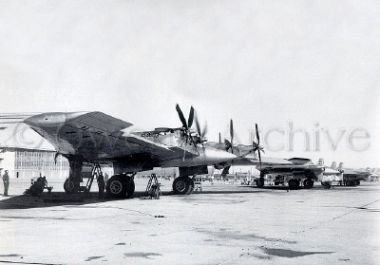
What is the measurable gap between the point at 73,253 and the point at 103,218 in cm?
555

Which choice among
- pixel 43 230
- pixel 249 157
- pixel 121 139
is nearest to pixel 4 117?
pixel 121 139

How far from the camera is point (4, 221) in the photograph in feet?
39.4

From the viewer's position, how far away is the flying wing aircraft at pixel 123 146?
18031mm

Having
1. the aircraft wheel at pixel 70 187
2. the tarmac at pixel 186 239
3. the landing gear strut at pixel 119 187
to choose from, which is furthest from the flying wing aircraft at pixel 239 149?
the tarmac at pixel 186 239

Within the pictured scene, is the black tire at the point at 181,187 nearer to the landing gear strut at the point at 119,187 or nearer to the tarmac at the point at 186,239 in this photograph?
the landing gear strut at the point at 119,187

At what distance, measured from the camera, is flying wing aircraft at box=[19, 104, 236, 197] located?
18.0m

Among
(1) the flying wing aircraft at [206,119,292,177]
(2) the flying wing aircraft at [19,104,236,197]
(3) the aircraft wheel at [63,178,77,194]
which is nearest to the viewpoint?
(2) the flying wing aircraft at [19,104,236,197]

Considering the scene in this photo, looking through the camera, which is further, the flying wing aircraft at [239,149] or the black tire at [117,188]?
the flying wing aircraft at [239,149]

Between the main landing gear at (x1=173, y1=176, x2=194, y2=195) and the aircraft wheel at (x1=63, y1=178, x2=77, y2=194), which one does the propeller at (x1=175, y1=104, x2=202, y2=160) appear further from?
the aircraft wheel at (x1=63, y1=178, x2=77, y2=194)

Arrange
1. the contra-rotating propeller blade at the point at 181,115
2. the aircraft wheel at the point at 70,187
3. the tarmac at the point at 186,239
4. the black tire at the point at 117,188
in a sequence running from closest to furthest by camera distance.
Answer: the tarmac at the point at 186,239
the black tire at the point at 117,188
the contra-rotating propeller blade at the point at 181,115
the aircraft wheel at the point at 70,187

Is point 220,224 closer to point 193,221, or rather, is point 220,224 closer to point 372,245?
point 193,221

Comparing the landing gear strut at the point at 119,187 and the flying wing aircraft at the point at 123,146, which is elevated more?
the flying wing aircraft at the point at 123,146

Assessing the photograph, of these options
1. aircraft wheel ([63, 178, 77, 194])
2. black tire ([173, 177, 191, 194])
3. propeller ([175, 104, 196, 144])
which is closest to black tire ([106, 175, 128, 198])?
propeller ([175, 104, 196, 144])

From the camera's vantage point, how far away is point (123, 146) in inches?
842
